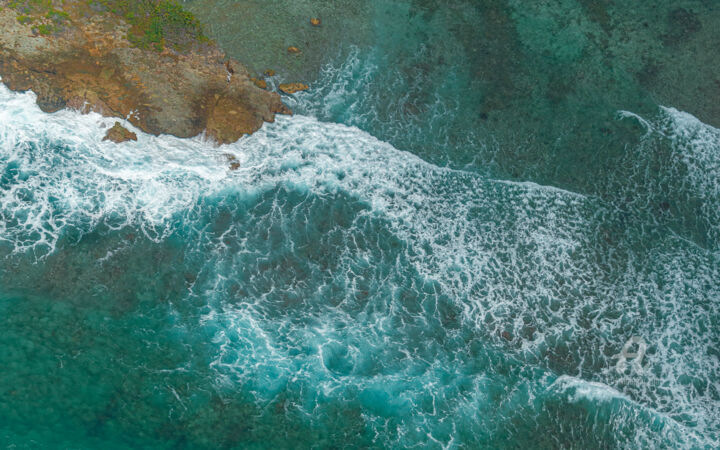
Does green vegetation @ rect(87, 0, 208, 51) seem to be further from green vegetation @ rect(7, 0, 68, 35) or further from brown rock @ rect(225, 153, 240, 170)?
brown rock @ rect(225, 153, 240, 170)

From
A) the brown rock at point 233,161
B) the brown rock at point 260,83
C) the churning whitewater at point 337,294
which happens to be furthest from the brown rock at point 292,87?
the brown rock at point 233,161

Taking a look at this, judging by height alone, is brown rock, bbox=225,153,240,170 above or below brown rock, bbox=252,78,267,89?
below

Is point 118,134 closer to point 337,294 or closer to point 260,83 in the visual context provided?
point 260,83

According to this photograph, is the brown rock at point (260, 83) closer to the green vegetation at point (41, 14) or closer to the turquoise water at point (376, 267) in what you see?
the turquoise water at point (376, 267)

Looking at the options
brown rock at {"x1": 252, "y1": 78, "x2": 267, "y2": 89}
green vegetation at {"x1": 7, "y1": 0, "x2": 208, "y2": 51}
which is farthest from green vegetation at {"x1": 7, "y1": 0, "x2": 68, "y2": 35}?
brown rock at {"x1": 252, "y1": 78, "x2": 267, "y2": 89}

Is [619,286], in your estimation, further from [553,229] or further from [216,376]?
[216,376]
